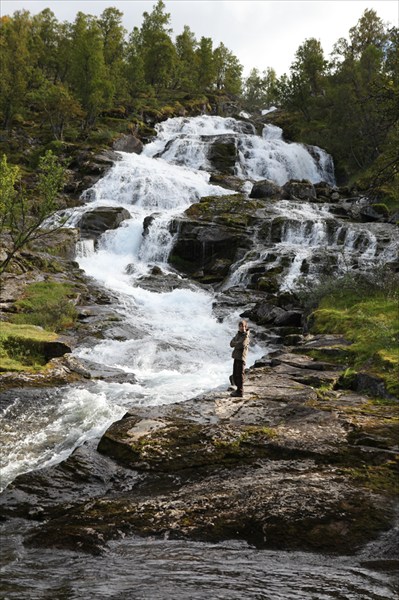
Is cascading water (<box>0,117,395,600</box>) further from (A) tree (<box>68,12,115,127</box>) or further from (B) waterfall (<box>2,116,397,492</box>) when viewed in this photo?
(A) tree (<box>68,12,115,127</box>)

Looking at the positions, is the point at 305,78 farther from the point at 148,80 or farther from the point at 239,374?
the point at 239,374

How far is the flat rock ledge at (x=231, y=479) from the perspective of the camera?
22.4ft

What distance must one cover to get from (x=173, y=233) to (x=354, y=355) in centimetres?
2226

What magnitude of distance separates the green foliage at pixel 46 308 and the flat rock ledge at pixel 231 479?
1129 centimetres

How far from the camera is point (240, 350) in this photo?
40.1ft

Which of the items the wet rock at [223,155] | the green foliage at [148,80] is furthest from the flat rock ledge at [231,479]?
the wet rock at [223,155]

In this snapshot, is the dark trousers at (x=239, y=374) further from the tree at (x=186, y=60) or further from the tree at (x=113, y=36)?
the tree at (x=186, y=60)

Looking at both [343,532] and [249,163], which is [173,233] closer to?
[249,163]

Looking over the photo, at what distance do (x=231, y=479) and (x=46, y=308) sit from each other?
15.9 metres

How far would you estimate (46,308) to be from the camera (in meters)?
21.8

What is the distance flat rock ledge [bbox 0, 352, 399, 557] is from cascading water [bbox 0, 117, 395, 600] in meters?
0.43

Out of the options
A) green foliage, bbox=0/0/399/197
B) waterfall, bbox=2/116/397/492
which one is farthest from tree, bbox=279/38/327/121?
waterfall, bbox=2/116/397/492

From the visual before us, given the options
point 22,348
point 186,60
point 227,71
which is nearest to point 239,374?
point 22,348

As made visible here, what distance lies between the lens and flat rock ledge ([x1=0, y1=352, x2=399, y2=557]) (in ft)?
22.4
